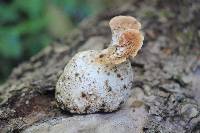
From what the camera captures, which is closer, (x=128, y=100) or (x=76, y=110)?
(x=76, y=110)

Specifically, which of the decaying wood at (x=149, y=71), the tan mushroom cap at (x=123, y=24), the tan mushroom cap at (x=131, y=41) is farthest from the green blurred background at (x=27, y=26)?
the tan mushroom cap at (x=131, y=41)

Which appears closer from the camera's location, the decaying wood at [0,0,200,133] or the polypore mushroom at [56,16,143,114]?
the polypore mushroom at [56,16,143,114]

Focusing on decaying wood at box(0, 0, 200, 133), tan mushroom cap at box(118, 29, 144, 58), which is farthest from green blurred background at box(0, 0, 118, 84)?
tan mushroom cap at box(118, 29, 144, 58)

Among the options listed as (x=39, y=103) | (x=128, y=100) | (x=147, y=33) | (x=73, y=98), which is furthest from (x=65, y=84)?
(x=147, y=33)

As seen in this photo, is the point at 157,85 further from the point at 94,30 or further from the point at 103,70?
the point at 94,30

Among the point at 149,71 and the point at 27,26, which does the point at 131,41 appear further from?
the point at 27,26

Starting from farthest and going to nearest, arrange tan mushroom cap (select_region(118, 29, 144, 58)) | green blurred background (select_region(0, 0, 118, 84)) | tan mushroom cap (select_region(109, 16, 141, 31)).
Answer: green blurred background (select_region(0, 0, 118, 84)), tan mushroom cap (select_region(109, 16, 141, 31)), tan mushroom cap (select_region(118, 29, 144, 58))

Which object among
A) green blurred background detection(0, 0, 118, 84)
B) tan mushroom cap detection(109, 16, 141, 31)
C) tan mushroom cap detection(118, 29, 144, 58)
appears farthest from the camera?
green blurred background detection(0, 0, 118, 84)

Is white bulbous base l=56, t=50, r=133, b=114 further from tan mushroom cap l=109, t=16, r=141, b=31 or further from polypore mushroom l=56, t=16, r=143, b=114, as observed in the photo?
tan mushroom cap l=109, t=16, r=141, b=31
